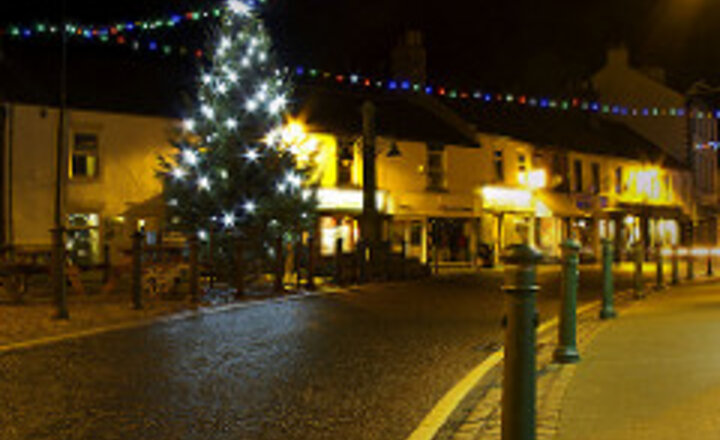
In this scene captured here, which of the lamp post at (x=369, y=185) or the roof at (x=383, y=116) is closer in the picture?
the lamp post at (x=369, y=185)

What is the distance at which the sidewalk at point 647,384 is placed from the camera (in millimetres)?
4859

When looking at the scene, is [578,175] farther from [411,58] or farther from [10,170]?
[10,170]

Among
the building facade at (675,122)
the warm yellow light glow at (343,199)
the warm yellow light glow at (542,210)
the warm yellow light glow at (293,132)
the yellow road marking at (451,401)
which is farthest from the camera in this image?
the building facade at (675,122)

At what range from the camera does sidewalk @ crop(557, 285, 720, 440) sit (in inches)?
191

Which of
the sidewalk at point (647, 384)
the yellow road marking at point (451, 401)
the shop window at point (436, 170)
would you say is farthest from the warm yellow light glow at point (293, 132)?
the yellow road marking at point (451, 401)

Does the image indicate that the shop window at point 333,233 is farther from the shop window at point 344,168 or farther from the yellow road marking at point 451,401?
the yellow road marking at point 451,401

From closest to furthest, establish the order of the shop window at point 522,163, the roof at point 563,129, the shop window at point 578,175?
the shop window at point 522,163 < the roof at point 563,129 < the shop window at point 578,175

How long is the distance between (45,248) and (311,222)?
22.9 ft

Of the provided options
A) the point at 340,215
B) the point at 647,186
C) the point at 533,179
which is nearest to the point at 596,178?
the point at 647,186

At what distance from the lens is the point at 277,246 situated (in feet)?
53.2

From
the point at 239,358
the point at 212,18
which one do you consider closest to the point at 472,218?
the point at 212,18

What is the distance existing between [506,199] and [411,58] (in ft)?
23.8

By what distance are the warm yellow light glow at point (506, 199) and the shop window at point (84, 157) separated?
1590 cm

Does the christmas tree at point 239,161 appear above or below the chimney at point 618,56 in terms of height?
below
